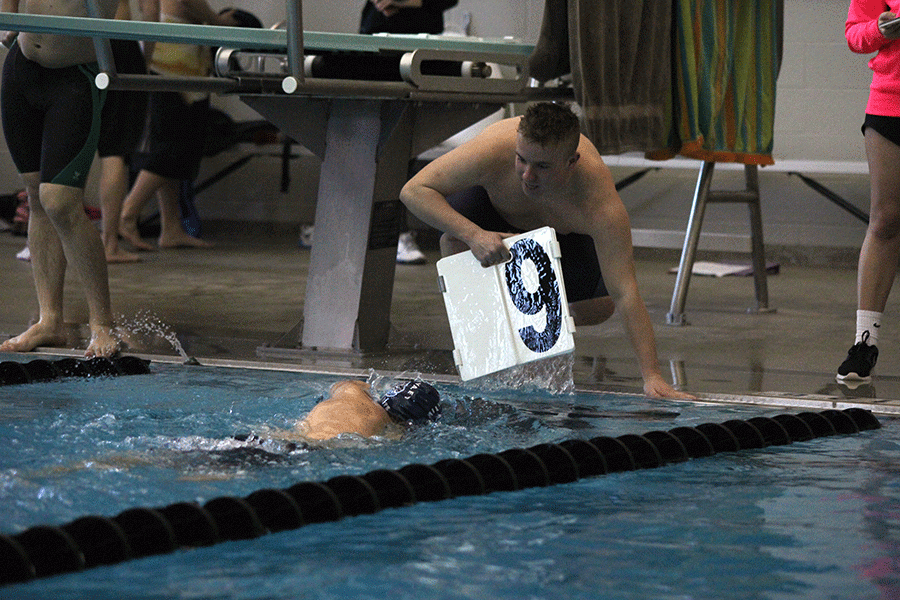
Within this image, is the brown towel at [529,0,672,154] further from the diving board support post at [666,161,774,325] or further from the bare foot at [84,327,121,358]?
the bare foot at [84,327,121,358]

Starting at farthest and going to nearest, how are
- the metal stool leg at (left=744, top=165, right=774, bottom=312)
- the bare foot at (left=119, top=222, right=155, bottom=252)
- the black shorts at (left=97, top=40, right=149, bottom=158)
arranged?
the bare foot at (left=119, top=222, right=155, bottom=252) < the metal stool leg at (left=744, top=165, right=774, bottom=312) < the black shorts at (left=97, top=40, right=149, bottom=158)


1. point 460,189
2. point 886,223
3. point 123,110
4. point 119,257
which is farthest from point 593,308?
point 119,257

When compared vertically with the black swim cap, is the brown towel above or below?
above

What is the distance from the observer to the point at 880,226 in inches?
150

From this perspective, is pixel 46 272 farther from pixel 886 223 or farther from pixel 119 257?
pixel 886 223

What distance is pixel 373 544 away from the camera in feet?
7.27

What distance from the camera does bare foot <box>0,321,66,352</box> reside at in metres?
4.19

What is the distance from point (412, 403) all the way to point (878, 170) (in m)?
1.78

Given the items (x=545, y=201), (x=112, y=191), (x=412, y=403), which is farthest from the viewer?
(x=112, y=191)

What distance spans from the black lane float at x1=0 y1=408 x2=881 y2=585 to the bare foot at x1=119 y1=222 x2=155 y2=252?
5421 mm

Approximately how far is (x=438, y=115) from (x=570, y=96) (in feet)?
1.80

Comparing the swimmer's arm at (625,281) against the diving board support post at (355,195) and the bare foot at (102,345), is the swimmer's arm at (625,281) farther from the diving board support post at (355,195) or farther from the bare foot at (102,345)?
the bare foot at (102,345)

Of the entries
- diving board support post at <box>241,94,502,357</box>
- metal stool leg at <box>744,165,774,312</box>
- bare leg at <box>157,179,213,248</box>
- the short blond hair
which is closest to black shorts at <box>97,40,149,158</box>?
diving board support post at <box>241,94,502,357</box>

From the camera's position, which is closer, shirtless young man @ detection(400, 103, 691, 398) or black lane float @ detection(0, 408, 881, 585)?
black lane float @ detection(0, 408, 881, 585)
